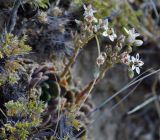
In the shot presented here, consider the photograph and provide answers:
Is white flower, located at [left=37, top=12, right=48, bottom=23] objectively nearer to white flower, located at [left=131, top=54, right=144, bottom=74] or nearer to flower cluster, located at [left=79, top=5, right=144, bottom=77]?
flower cluster, located at [left=79, top=5, right=144, bottom=77]

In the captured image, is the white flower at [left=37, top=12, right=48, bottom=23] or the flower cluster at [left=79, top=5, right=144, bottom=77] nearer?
the flower cluster at [left=79, top=5, right=144, bottom=77]

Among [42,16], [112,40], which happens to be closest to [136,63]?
[112,40]

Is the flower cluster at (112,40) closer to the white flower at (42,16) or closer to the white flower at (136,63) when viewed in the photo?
the white flower at (136,63)

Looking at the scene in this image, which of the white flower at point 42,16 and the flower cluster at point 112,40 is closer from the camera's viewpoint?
the flower cluster at point 112,40

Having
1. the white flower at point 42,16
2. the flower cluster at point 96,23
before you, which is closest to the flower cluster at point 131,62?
the flower cluster at point 96,23

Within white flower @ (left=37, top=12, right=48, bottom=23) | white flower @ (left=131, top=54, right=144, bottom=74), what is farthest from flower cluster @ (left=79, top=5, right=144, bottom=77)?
white flower @ (left=37, top=12, right=48, bottom=23)

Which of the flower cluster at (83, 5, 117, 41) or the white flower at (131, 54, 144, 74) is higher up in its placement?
the flower cluster at (83, 5, 117, 41)

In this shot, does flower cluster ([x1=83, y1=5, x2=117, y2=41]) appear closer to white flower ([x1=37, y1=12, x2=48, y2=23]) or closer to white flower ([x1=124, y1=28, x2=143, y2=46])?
white flower ([x1=124, y1=28, x2=143, y2=46])

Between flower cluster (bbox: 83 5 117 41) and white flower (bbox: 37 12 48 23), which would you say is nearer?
flower cluster (bbox: 83 5 117 41)

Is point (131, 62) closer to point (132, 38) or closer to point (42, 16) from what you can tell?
point (132, 38)

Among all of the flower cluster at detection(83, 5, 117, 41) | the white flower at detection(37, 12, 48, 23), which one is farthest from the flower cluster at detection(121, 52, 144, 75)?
the white flower at detection(37, 12, 48, 23)

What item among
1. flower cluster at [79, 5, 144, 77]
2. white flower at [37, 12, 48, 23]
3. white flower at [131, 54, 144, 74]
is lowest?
white flower at [131, 54, 144, 74]

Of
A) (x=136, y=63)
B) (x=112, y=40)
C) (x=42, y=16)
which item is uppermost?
(x=42, y=16)
